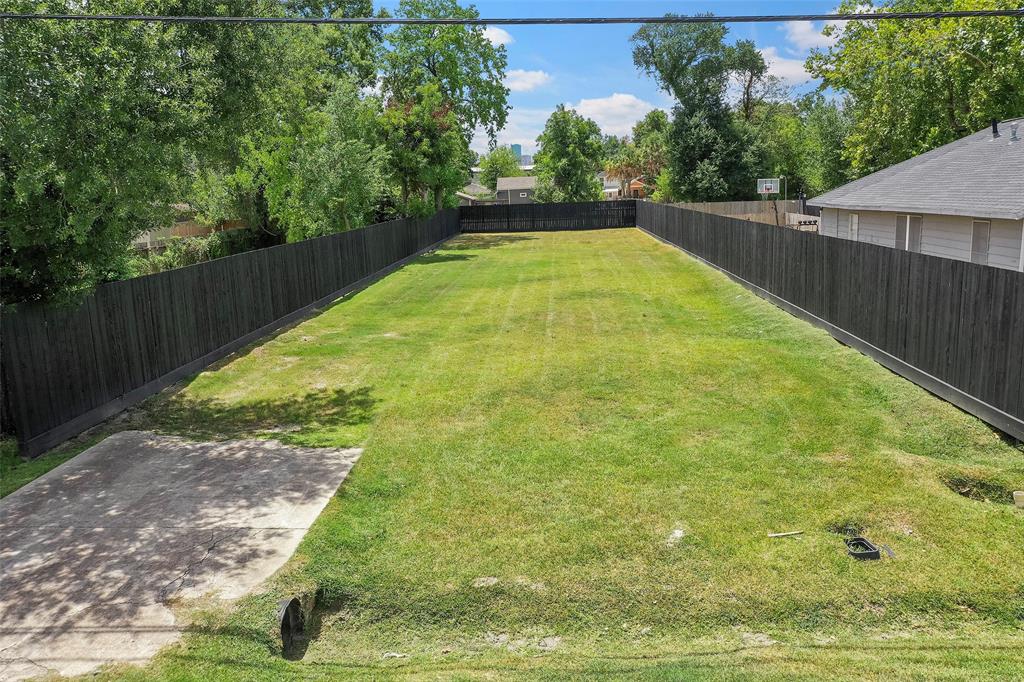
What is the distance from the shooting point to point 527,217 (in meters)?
48.9

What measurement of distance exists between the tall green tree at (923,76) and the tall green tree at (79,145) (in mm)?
27162

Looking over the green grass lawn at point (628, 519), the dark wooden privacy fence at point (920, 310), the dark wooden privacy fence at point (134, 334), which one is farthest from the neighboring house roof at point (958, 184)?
the dark wooden privacy fence at point (134, 334)

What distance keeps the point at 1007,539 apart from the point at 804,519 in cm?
155

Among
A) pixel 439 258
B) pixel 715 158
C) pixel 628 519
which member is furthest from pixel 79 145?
pixel 715 158

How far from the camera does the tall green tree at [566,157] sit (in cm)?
6172

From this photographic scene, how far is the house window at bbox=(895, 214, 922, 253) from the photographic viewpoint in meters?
18.6

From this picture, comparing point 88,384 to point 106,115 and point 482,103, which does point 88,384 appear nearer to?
point 106,115

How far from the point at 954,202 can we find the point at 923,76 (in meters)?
16.5

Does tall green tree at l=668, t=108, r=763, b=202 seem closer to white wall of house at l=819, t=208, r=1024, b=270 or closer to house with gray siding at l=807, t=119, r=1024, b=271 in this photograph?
white wall of house at l=819, t=208, r=1024, b=270

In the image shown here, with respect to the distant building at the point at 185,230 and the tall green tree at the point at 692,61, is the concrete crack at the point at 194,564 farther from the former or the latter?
the tall green tree at the point at 692,61

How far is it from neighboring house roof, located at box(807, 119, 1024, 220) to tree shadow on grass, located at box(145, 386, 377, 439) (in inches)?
451

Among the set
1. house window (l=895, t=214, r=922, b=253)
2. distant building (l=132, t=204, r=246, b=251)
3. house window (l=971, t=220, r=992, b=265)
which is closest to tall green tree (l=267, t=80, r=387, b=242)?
distant building (l=132, t=204, r=246, b=251)

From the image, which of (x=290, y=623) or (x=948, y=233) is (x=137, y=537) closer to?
(x=290, y=623)

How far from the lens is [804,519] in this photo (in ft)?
22.0
